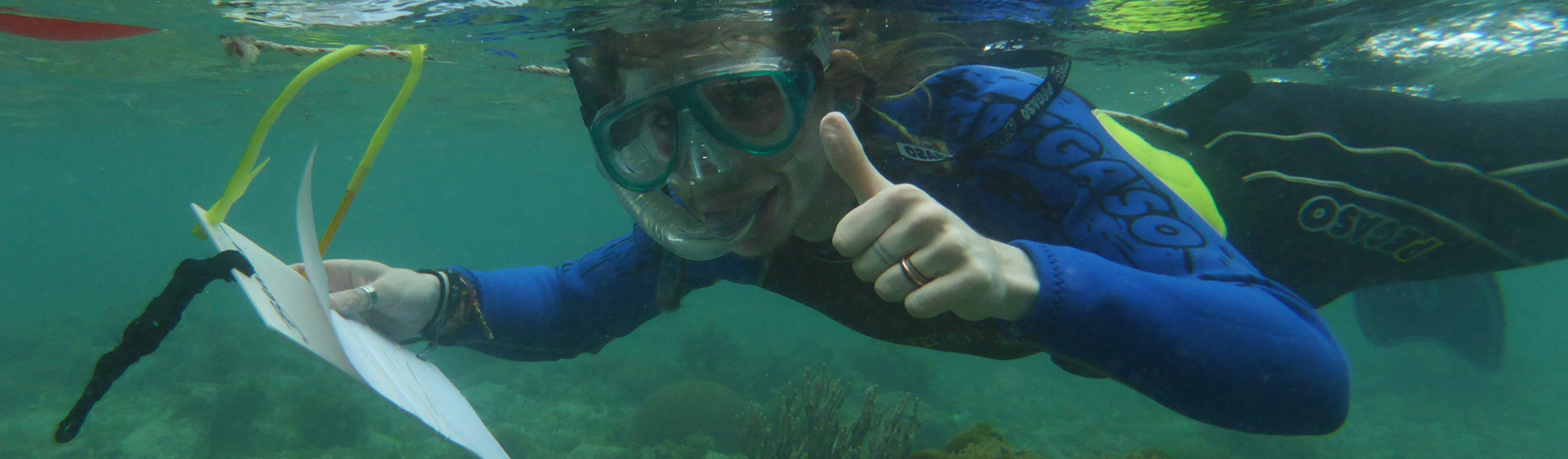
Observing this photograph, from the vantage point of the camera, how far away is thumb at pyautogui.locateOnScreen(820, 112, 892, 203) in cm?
168

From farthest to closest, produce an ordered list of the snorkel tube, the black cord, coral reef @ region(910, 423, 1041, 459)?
coral reef @ region(910, 423, 1041, 459) → the snorkel tube → the black cord

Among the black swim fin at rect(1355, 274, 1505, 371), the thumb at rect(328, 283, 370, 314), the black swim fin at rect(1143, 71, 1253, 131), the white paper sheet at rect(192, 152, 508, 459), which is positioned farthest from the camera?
the black swim fin at rect(1355, 274, 1505, 371)

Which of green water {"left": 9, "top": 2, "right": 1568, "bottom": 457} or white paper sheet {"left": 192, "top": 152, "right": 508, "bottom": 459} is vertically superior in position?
white paper sheet {"left": 192, "top": 152, "right": 508, "bottom": 459}

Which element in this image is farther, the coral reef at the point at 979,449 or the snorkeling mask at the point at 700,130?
the coral reef at the point at 979,449

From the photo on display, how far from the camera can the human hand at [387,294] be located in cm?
248

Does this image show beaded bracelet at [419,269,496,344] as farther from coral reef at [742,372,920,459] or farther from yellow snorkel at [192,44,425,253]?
coral reef at [742,372,920,459]

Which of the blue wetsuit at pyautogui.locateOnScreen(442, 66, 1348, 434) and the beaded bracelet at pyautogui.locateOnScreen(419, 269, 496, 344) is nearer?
the blue wetsuit at pyautogui.locateOnScreen(442, 66, 1348, 434)

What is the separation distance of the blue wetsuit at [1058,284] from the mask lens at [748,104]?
453 millimetres

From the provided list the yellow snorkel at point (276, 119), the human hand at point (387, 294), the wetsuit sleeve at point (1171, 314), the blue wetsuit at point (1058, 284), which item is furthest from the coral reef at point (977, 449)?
the yellow snorkel at point (276, 119)

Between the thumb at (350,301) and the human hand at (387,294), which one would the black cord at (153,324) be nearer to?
the thumb at (350,301)

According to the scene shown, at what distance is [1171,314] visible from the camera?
188 cm

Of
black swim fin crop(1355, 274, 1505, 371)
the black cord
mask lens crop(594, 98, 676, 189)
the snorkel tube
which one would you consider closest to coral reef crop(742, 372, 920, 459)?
the snorkel tube

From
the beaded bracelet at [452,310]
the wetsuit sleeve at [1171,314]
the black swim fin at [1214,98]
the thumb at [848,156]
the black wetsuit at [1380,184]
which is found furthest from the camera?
the black swim fin at [1214,98]

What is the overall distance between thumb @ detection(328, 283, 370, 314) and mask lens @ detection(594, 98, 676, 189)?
93 cm
